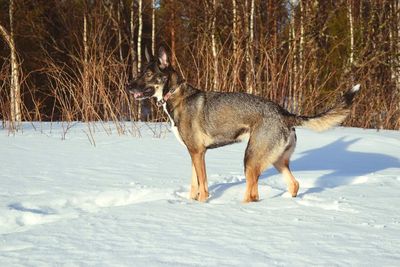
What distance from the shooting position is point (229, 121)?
421 cm

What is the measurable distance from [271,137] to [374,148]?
127 inches

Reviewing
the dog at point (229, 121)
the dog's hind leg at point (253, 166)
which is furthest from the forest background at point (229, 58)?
the dog's hind leg at point (253, 166)

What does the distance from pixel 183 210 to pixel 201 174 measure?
76cm

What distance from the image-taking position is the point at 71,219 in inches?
122

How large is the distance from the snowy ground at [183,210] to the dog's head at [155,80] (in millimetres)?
894

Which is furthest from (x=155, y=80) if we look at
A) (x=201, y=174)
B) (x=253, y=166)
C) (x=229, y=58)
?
(x=229, y=58)

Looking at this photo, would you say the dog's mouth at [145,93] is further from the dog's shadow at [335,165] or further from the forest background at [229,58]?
the dog's shadow at [335,165]

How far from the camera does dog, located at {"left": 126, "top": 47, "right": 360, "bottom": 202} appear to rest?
3.94 m

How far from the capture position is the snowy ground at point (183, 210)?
2.42 metres

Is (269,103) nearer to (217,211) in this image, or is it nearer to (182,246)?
(217,211)

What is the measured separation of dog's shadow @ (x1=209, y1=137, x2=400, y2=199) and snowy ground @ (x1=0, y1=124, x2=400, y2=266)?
13 millimetres

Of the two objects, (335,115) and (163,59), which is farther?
(163,59)

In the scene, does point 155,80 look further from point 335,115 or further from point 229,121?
point 335,115

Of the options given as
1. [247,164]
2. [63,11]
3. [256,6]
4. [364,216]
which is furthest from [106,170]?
[63,11]
